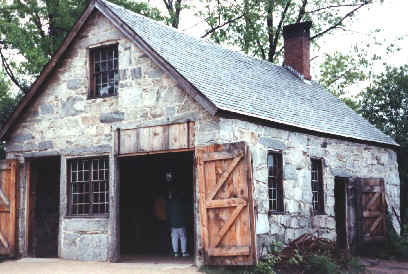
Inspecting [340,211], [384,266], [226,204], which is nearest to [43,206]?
[226,204]

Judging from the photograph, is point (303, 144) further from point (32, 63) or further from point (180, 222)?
point (32, 63)

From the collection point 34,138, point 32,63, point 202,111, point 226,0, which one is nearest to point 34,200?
point 34,138

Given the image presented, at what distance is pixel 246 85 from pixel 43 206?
6.41 m

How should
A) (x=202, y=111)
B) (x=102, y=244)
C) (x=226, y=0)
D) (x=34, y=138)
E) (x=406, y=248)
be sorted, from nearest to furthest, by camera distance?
(x=202, y=111)
(x=102, y=244)
(x=34, y=138)
(x=406, y=248)
(x=226, y=0)

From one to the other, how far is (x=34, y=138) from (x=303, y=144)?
7.04 metres

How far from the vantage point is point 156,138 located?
41.5 feet

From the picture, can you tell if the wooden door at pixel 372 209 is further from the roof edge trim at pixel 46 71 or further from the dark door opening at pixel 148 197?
the roof edge trim at pixel 46 71

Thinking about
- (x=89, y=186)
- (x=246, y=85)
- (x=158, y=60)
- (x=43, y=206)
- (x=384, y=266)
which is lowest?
(x=384, y=266)

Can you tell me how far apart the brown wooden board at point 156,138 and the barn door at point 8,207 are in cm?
324

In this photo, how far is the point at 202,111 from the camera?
1209 centimetres

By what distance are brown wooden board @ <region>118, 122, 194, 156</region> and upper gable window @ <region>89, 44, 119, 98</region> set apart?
4.52 feet

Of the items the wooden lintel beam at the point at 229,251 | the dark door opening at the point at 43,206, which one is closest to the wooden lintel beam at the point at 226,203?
the wooden lintel beam at the point at 229,251

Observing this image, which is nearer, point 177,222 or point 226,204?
point 226,204

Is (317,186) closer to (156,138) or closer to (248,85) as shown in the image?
(248,85)
